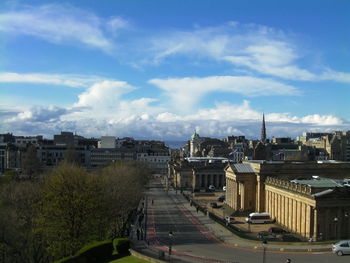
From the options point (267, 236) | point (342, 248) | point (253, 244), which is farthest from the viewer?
point (267, 236)

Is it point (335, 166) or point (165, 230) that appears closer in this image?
point (165, 230)

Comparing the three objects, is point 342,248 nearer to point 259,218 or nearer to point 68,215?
point 68,215

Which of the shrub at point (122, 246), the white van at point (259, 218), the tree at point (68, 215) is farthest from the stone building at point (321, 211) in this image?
the tree at point (68, 215)

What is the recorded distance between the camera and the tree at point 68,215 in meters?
56.5

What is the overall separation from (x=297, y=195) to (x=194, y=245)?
821 inches

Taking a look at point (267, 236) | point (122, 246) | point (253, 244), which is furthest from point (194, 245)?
point (267, 236)

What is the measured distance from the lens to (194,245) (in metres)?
58.9

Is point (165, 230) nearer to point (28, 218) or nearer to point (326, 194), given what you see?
point (28, 218)

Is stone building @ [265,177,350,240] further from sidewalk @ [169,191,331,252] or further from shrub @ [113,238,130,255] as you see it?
shrub @ [113,238,130,255]

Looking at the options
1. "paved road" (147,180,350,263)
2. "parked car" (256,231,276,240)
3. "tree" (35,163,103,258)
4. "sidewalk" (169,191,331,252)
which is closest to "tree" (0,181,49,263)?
"tree" (35,163,103,258)

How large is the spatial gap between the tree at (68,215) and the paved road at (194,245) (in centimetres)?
914

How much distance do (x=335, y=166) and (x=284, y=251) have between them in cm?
4609

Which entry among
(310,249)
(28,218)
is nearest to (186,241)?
(310,249)

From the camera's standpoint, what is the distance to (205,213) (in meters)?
93.6
